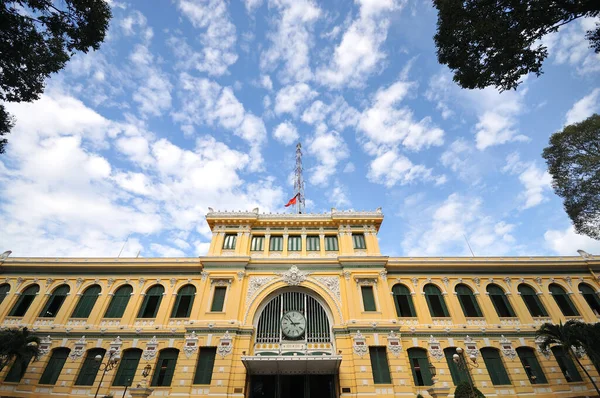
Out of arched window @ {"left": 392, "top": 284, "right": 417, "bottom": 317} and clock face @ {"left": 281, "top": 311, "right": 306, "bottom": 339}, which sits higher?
arched window @ {"left": 392, "top": 284, "right": 417, "bottom": 317}

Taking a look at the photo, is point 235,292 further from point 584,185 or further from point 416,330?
point 584,185

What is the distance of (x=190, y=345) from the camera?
19562 mm

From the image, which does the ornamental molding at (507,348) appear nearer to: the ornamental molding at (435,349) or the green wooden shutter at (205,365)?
the ornamental molding at (435,349)

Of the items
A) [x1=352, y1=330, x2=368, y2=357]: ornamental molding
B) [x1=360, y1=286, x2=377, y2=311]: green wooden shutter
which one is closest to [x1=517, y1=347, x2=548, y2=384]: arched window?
[x1=360, y1=286, x2=377, y2=311]: green wooden shutter

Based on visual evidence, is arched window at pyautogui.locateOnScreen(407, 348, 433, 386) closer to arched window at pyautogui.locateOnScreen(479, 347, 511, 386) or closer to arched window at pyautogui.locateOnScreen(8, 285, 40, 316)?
arched window at pyautogui.locateOnScreen(479, 347, 511, 386)

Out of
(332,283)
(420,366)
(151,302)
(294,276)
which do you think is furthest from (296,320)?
(151,302)

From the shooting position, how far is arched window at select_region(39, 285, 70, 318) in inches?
862

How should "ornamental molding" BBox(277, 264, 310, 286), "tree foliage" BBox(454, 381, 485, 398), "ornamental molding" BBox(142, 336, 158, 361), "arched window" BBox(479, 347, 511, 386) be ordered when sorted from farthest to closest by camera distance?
"ornamental molding" BBox(277, 264, 310, 286), "ornamental molding" BBox(142, 336, 158, 361), "arched window" BBox(479, 347, 511, 386), "tree foliage" BBox(454, 381, 485, 398)

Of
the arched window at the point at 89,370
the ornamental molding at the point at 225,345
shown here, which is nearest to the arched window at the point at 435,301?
the ornamental molding at the point at 225,345

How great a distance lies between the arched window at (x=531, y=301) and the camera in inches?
875

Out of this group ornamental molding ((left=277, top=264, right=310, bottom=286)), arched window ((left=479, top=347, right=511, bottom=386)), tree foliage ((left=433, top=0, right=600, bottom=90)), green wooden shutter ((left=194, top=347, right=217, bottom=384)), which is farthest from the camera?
ornamental molding ((left=277, top=264, right=310, bottom=286))

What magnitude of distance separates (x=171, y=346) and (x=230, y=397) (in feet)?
18.6

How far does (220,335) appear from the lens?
19859 mm

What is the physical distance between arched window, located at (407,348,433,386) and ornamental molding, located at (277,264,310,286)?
9106mm
